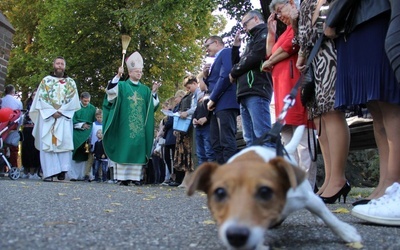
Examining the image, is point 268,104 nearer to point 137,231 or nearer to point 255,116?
point 255,116

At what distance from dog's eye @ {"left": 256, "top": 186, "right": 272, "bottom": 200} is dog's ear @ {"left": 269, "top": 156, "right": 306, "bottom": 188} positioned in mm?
100

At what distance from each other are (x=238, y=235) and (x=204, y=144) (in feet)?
21.9

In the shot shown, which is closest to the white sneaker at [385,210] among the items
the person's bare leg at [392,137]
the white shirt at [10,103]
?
the person's bare leg at [392,137]

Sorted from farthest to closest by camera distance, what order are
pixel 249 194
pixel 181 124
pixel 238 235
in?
pixel 181 124
pixel 249 194
pixel 238 235

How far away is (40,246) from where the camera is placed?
2430 millimetres

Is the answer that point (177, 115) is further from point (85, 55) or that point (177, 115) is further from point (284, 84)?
point (85, 55)

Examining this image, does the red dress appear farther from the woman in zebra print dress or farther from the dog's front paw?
the dog's front paw

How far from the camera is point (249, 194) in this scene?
204 cm

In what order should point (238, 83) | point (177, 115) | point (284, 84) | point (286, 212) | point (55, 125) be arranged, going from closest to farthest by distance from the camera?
point (286, 212)
point (284, 84)
point (238, 83)
point (177, 115)
point (55, 125)

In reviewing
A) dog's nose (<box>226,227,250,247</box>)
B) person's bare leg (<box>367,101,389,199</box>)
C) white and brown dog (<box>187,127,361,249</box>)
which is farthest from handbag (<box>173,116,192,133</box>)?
dog's nose (<box>226,227,250,247</box>)

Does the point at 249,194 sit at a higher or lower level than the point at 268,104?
lower

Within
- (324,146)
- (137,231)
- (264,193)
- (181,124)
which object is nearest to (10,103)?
(181,124)

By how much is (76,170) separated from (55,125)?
3181 mm

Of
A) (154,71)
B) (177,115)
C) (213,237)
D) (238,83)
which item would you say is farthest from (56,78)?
(154,71)
